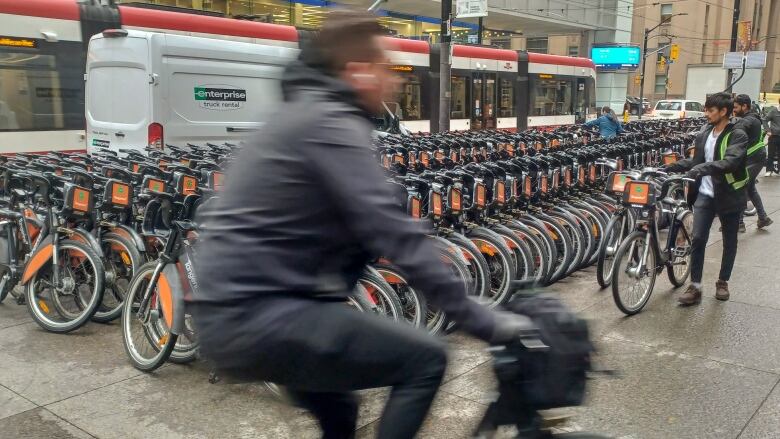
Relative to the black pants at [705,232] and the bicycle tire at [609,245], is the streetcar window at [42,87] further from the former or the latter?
the black pants at [705,232]

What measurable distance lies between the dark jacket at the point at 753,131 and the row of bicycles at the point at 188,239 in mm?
846

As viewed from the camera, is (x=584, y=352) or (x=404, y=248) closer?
(x=404, y=248)

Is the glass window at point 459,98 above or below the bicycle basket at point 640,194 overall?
above

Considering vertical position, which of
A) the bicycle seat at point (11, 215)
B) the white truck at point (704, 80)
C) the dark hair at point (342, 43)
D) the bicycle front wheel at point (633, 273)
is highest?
the white truck at point (704, 80)

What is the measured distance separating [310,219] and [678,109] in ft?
123

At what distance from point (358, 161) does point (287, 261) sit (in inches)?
12.7

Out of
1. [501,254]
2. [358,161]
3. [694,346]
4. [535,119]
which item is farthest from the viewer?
[535,119]

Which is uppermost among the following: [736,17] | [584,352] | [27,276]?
[736,17]

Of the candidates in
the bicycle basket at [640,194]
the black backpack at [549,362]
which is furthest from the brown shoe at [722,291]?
the black backpack at [549,362]

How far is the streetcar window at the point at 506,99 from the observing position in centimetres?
1902

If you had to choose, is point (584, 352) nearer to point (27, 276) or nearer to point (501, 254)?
point (501, 254)

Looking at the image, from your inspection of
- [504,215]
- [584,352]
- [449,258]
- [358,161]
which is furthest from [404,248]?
[504,215]

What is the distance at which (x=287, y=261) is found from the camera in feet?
5.68

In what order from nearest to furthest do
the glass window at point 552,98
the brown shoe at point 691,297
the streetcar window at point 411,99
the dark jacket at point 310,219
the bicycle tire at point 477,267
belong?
the dark jacket at point 310,219 → the bicycle tire at point 477,267 → the brown shoe at point 691,297 → the streetcar window at point 411,99 → the glass window at point 552,98
